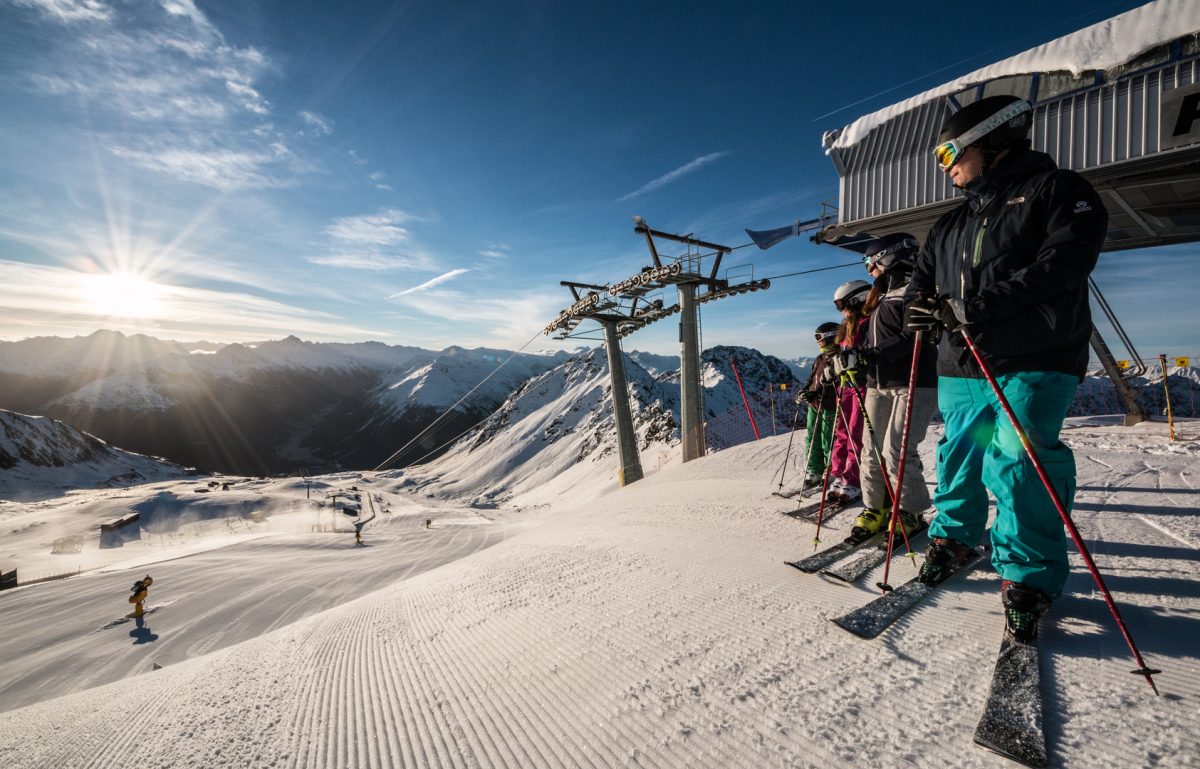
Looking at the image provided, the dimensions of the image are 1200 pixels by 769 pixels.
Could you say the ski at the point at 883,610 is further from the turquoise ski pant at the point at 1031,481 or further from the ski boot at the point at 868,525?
the ski boot at the point at 868,525

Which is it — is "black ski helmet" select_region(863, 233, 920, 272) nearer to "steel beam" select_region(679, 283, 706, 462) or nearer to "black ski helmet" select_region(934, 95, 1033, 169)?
"black ski helmet" select_region(934, 95, 1033, 169)

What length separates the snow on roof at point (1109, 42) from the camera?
7473 mm

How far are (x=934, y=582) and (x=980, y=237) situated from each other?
191 centimetres

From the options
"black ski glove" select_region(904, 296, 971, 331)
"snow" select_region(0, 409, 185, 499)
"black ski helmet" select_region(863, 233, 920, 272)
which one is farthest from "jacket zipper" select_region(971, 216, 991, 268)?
"snow" select_region(0, 409, 185, 499)

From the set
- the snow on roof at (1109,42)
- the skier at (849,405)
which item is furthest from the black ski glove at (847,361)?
the snow on roof at (1109,42)

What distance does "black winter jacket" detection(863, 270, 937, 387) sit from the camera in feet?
11.7

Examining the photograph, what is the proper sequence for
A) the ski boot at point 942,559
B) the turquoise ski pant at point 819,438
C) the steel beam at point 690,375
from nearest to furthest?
1. the ski boot at point 942,559
2. the turquoise ski pant at point 819,438
3. the steel beam at point 690,375

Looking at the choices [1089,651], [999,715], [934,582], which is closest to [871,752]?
[999,715]

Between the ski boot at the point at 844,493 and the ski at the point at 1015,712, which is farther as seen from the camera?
the ski boot at the point at 844,493

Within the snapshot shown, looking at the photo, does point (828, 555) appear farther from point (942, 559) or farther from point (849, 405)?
point (849, 405)

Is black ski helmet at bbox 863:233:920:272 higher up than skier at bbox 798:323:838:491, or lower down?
higher up

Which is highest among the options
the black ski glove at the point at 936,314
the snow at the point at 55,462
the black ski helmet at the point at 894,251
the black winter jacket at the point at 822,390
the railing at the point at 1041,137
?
the railing at the point at 1041,137

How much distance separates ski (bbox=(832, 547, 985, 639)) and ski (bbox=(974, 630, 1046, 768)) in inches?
17.0

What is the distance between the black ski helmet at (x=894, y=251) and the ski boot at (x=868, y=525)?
6.40 feet
